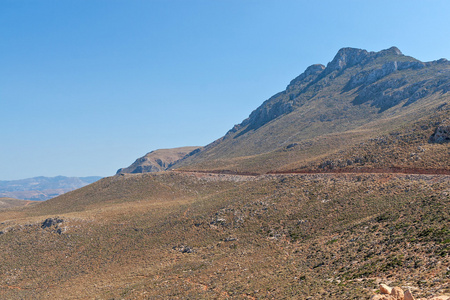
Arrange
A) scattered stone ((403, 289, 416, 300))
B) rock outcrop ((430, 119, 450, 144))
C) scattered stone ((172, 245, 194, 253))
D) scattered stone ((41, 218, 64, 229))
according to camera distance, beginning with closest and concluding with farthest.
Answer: scattered stone ((403, 289, 416, 300)), scattered stone ((172, 245, 194, 253)), rock outcrop ((430, 119, 450, 144)), scattered stone ((41, 218, 64, 229))

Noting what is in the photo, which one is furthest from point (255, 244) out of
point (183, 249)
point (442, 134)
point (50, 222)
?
point (50, 222)

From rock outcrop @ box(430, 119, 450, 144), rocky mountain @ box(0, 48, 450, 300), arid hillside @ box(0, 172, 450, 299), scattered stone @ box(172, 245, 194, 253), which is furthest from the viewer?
rock outcrop @ box(430, 119, 450, 144)

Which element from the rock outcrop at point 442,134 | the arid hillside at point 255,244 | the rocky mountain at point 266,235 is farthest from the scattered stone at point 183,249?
the rock outcrop at point 442,134

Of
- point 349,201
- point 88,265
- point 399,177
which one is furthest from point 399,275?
point 88,265

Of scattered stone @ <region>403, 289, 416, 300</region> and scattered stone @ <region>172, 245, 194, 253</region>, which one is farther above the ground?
scattered stone @ <region>403, 289, 416, 300</region>

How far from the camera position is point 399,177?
45.2 meters

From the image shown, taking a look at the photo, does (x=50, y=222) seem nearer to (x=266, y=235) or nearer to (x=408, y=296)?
(x=266, y=235)

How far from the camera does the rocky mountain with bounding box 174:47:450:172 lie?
97062mm

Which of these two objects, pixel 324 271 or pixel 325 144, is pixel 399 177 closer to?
pixel 324 271

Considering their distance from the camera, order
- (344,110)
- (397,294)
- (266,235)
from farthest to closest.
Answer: (344,110)
(266,235)
(397,294)

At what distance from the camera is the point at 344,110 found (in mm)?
148125

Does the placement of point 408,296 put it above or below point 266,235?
above

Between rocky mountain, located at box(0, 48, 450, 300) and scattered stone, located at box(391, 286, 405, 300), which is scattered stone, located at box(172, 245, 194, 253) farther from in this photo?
scattered stone, located at box(391, 286, 405, 300)

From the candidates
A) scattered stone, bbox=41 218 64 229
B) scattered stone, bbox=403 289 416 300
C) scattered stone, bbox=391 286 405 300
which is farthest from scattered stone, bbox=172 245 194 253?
scattered stone, bbox=403 289 416 300
